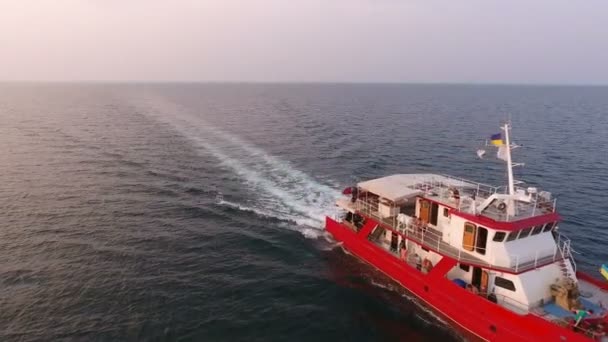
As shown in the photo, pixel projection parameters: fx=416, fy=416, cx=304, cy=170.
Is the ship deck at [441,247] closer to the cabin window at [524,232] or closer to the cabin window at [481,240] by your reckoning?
the cabin window at [481,240]

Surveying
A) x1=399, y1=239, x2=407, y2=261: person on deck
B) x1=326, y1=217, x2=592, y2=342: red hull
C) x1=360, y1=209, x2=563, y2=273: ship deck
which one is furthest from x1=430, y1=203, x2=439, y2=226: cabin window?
x1=326, y1=217, x2=592, y2=342: red hull

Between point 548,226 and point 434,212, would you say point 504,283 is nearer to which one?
point 548,226

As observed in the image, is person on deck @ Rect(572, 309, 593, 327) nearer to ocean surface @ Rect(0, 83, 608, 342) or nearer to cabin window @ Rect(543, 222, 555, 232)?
cabin window @ Rect(543, 222, 555, 232)

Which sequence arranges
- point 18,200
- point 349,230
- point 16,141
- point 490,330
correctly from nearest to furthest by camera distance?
point 490,330 → point 349,230 → point 18,200 → point 16,141

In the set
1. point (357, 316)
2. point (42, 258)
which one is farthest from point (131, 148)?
point (357, 316)

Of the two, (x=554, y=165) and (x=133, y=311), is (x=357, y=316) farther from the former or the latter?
(x=554, y=165)

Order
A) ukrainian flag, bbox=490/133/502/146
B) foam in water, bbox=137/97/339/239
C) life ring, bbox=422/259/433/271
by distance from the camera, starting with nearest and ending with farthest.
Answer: ukrainian flag, bbox=490/133/502/146 → life ring, bbox=422/259/433/271 → foam in water, bbox=137/97/339/239

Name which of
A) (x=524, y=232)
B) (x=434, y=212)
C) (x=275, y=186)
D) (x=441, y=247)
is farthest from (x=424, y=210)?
(x=275, y=186)
